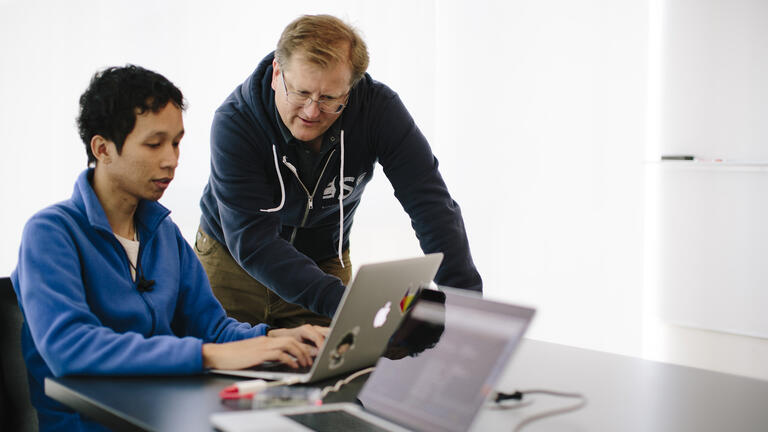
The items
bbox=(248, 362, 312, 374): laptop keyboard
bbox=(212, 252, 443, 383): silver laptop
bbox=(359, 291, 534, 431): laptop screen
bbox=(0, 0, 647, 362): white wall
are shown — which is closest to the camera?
bbox=(359, 291, 534, 431): laptop screen

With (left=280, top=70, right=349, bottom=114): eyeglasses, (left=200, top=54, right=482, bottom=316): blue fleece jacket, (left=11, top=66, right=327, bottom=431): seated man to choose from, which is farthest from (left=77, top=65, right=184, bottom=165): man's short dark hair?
(left=200, top=54, right=482, bottom=316): blue fleece jacket

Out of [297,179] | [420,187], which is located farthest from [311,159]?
[420,187]

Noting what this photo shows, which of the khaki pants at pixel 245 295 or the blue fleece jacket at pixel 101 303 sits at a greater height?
the blue fleece jacket at pixel 101 303

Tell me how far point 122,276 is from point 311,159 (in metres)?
0.68

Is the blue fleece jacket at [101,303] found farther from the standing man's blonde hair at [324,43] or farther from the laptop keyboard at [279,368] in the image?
the standing man's blonde hair at [324,43]

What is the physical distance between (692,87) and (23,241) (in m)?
2.70

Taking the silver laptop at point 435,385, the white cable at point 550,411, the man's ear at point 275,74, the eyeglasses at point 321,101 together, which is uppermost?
the man's ear at point 275,74

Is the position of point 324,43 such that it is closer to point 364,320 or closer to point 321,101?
point 321,101

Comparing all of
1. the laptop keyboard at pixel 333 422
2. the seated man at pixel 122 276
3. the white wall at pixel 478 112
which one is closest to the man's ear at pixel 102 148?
the seated man at pixel 122 276

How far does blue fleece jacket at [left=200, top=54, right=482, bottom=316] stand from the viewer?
5.76 feet

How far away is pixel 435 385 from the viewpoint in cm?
94

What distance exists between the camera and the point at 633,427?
3.10 ft

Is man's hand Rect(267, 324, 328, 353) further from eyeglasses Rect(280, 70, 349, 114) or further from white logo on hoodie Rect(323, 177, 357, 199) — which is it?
white logo on hoodie Rect(323, 177, 357, 199)

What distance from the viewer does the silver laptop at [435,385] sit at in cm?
89
